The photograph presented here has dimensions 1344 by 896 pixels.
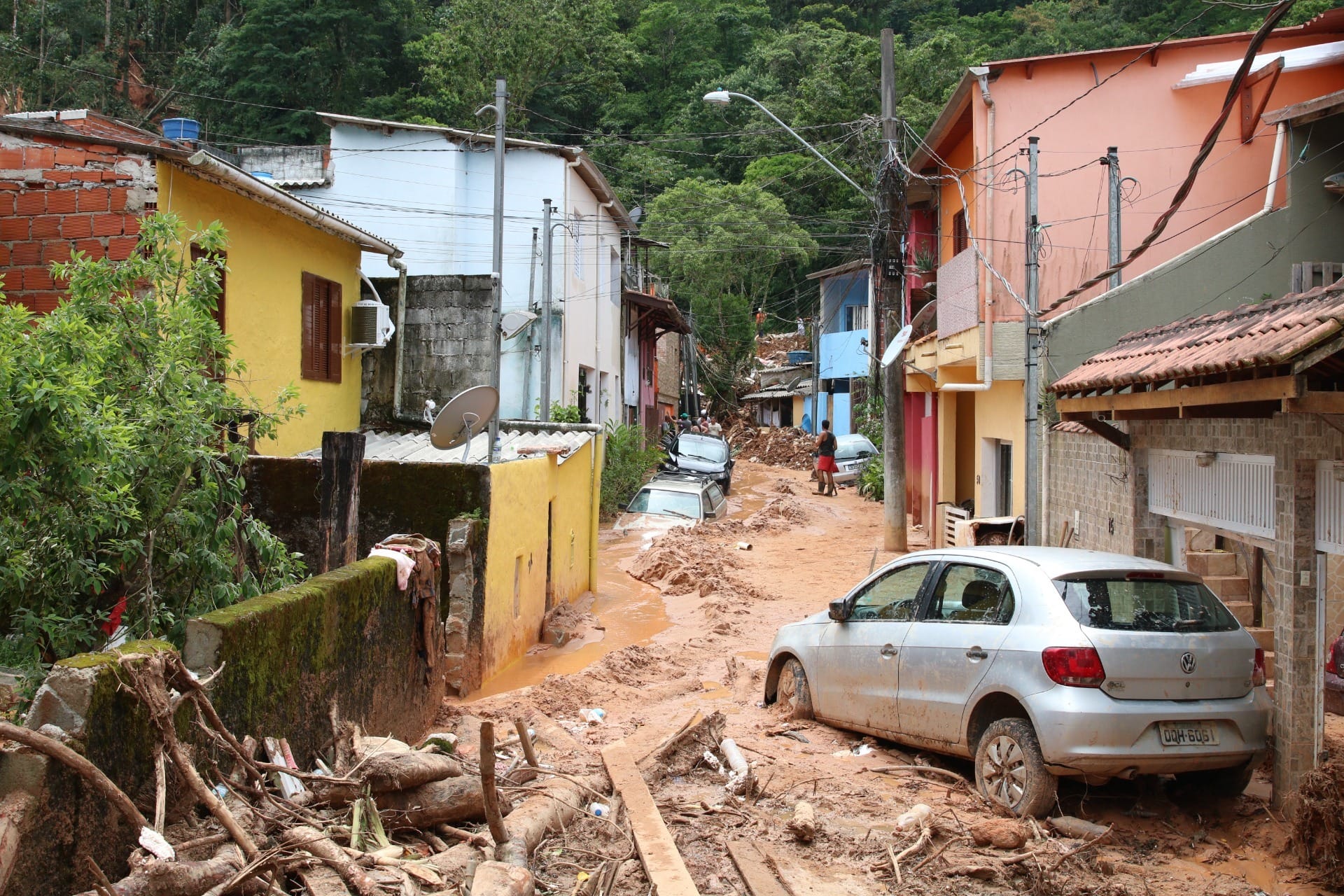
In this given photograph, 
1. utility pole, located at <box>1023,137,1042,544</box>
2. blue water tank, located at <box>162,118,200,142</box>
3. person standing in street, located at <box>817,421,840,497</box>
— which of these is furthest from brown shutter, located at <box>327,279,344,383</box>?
person standing in street, located at <box>817,421,840,497</box>

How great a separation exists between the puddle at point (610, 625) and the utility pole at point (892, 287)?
4.78m

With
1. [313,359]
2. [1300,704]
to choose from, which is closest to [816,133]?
[313,359]

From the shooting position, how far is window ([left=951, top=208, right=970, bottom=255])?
18.1m

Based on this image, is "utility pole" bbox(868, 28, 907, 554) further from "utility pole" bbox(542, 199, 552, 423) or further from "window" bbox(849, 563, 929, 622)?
"window" bbox(849, 563, 929, 622)

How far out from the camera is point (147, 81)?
1522 inches

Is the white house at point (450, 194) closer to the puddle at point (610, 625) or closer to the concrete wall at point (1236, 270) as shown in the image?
the puddle at point (610, 625)

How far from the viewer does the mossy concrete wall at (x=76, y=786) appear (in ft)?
11.4

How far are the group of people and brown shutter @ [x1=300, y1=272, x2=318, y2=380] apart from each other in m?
27.6

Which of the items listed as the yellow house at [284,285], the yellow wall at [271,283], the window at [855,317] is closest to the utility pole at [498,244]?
the yellow house at [284,285]

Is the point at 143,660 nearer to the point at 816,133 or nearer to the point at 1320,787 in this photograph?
the point at 1320,787

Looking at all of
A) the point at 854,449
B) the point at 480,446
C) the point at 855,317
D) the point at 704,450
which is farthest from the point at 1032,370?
the point at 855,317

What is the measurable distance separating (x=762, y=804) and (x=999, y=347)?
9839mm

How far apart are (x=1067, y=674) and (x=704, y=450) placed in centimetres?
2401

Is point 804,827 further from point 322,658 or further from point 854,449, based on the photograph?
point 854,449
